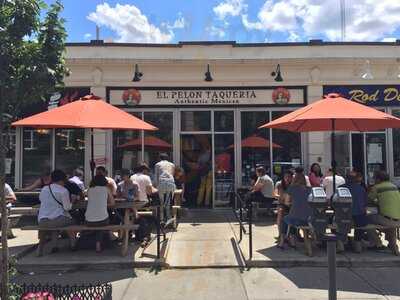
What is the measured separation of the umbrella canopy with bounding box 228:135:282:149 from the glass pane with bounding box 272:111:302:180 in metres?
0.13

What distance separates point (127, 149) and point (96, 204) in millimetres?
7017

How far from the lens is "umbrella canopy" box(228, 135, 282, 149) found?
15562 millimetres

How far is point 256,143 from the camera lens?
15562mm

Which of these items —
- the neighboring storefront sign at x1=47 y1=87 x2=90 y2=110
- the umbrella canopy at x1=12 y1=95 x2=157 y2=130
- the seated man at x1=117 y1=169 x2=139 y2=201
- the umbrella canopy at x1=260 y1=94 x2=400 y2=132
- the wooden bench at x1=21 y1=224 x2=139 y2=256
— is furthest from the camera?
the neighboring storefront sign at x1=47 y1=87 x2=90 y2=110

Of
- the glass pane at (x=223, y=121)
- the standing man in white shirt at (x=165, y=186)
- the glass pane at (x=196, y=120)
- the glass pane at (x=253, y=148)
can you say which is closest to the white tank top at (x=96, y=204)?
the standing man in white shirt at (x=165, y=186)

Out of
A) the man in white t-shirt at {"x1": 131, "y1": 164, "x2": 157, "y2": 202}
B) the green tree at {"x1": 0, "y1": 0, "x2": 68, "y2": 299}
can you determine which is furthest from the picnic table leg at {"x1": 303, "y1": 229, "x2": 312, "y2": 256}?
the green tree at {"x1": 0, "y1": 0, "x2": 68, "y2": 299}

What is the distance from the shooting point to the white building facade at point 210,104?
15.5 meters

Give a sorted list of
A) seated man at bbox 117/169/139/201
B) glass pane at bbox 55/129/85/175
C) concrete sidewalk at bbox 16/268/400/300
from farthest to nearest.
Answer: glass pane at bbox 55/129/85/175 < seated man at bbox 117/169/139/201 < concrete sidewalk at bbox 16/268/400/300

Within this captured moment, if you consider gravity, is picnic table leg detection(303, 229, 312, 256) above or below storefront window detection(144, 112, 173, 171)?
below

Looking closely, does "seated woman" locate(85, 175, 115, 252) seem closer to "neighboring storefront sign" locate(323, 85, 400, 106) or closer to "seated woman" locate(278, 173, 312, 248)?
"seated woman" locate(278, 173, 312, 248)

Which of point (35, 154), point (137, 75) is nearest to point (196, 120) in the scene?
point (137, 75)

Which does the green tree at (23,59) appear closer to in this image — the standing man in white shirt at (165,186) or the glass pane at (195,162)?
the standing man in white shirt at (165,186)

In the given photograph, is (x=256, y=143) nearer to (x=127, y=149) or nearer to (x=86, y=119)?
(x=127, y=149)

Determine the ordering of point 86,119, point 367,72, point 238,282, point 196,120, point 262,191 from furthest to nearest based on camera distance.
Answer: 1. point 196,120
2. point 367,72
3. point 262,191
4. point 86,119
5. point 238,282
